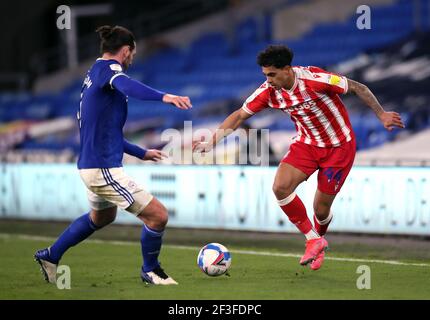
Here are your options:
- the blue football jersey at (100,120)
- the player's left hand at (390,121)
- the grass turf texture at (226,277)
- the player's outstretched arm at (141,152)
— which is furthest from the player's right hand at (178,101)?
the player's left hand at (390,121)

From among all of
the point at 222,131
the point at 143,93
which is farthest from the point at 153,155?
the point at 143,93

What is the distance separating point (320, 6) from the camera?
82.5 ft

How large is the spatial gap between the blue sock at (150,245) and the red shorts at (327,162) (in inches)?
67.2

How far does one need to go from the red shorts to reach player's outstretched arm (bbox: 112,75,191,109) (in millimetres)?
2118

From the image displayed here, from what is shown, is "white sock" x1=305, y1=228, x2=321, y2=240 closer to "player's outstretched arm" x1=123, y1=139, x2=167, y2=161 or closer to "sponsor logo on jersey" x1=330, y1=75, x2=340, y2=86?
"sponsor logo on jersey" x1=330, y1=75, x2=340, y2=86

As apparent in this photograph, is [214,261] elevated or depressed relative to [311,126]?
depressed

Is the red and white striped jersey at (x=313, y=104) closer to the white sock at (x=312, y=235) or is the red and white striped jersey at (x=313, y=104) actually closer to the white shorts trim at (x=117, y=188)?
the white sock at (x=312, y=235)

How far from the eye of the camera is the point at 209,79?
25.0 m

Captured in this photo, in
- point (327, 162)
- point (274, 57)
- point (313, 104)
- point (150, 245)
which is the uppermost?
point (274, 57)

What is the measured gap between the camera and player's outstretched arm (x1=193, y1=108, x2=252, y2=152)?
30.2ft

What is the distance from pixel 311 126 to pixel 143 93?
2.30 metres

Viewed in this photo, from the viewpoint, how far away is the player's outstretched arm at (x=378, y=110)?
9.27 m

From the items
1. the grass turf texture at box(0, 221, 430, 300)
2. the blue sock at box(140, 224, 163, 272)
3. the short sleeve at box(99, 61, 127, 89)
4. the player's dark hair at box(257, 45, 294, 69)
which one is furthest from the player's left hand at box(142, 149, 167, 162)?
the player's dark hair at box(257, 45, 294, 69)

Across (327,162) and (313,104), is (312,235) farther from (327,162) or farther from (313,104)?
(313,104)
